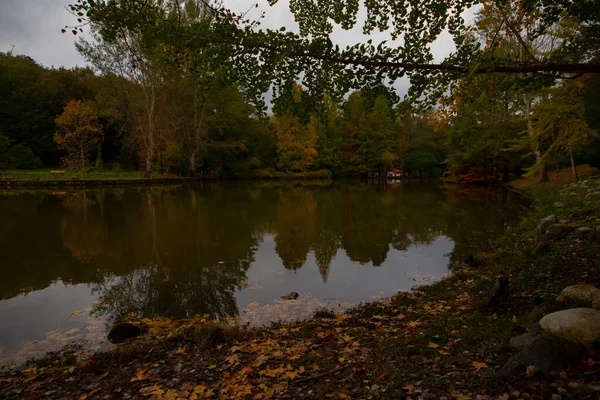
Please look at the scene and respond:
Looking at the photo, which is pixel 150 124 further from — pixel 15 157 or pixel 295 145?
pixel 295 145

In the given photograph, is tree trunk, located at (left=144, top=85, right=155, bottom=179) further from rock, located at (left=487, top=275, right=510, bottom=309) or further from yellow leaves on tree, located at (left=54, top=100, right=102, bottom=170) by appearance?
rock, located at (left=487, top=275, right=510, bottom=309)

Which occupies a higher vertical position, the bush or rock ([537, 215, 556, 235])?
the bush

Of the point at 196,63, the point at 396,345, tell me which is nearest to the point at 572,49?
the point at 396,345

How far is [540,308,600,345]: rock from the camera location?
298 cm

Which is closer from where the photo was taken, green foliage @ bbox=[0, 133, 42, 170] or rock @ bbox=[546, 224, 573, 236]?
rock @ bbox=[546, 224, 573, 236]

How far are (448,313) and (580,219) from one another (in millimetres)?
5932

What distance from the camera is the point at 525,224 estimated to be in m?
11.4

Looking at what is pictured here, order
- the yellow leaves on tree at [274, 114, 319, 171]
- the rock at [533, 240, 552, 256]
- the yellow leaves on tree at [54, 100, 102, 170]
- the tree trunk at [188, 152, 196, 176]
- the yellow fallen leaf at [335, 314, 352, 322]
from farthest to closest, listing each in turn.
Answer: the yellow leaves on tree at [274, 114, 319, 171]
the tree trunk at [188, 152, 196, 176]
the yellow leaves on tree at [54, 100, 102, 170]
the rock at [533, 240, 552, 256]
the yellow fallen leaf at [335, 314, 352, 322]

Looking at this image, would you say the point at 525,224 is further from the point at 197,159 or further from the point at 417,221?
the point at 197,159

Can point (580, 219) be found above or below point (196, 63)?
below

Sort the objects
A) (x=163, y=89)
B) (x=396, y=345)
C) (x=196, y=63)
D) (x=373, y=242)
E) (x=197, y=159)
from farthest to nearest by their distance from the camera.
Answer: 1. (x=197, y=159)
2. (x=163, y=89)
3. (x=373, y=242)
4. (x=196, y=63)
5. (x=396, y=345)

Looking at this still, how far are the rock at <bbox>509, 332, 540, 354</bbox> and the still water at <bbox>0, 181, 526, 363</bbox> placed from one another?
10.4 ft

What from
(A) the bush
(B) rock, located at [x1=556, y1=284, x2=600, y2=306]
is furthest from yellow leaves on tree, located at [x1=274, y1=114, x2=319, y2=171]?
(B) rock, located at [x1=556, y1=284, x2=600, y2=306]

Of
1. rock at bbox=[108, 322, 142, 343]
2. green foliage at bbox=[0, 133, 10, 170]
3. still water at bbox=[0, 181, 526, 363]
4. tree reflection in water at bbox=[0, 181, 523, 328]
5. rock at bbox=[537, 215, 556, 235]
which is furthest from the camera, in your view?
green foliage at bbox=[0, 133, 10, 170]
